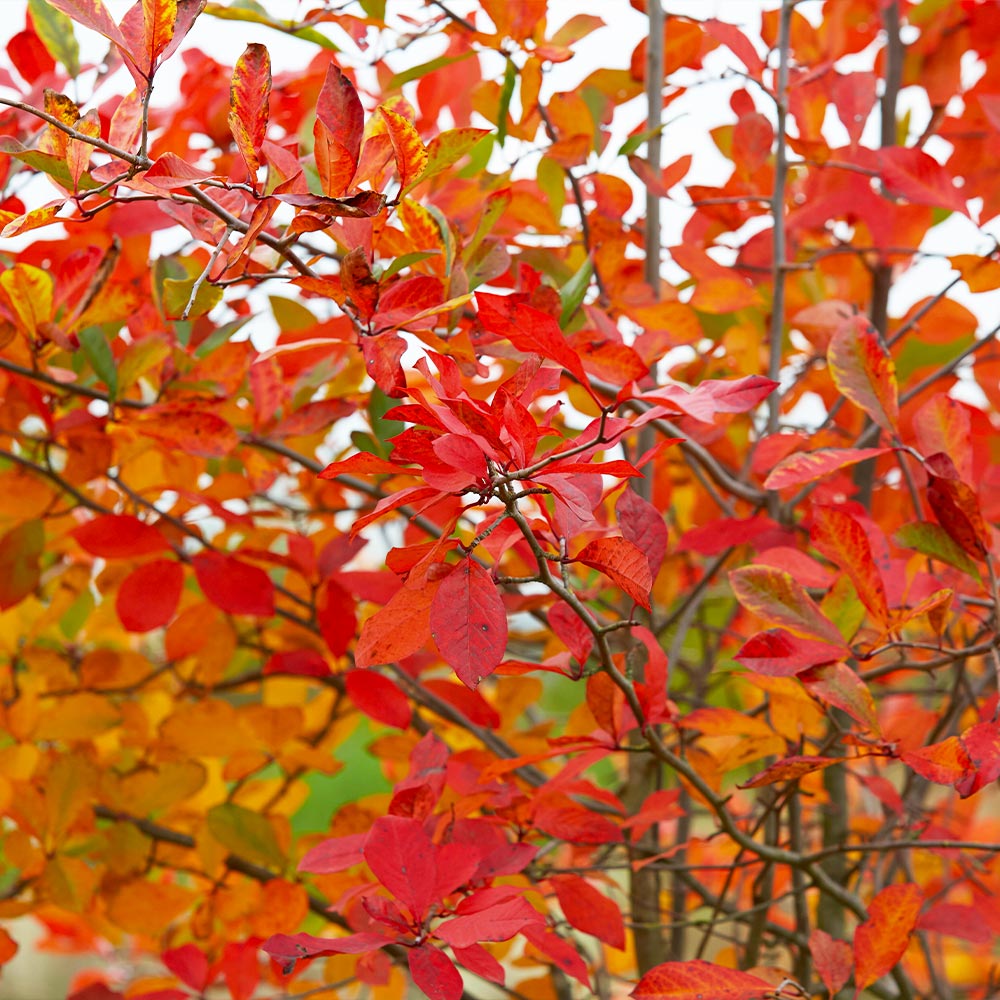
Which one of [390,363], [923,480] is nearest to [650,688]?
[390,363]

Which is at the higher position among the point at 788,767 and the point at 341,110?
the point at 341,110

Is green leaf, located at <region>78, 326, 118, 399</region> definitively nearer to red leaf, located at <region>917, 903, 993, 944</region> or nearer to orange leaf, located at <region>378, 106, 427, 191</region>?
orange leaf, located at <region>378, 106, 427, 191</region>

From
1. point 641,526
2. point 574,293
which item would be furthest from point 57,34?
point 641,526

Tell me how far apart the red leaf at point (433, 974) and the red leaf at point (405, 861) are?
0.05 ft

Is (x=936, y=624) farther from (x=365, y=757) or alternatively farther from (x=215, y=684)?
(x=365, y=757)

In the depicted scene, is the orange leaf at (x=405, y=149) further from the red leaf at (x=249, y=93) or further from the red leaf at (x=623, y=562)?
the red leaf at (x=623, y=562)

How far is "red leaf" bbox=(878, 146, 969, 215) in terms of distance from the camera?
685 mm

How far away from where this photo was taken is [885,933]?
0.57 m

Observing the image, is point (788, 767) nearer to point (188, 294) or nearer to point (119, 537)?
point (188, 294)

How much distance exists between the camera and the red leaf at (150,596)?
2.45 feet

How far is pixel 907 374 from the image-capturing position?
1.15 metres

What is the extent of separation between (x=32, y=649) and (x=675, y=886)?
66 cm

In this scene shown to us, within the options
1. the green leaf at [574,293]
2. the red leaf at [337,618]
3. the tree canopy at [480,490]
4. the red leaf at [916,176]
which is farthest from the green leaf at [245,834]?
the red leaf at [916,176]

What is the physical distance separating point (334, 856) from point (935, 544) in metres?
0.37
